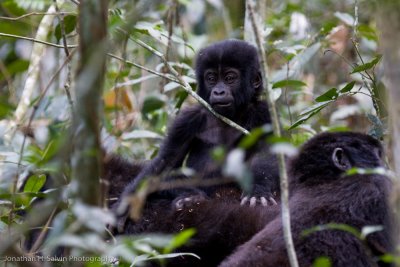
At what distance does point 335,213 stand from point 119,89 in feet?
13.1

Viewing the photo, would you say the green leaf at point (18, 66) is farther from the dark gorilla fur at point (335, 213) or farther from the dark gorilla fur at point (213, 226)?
the dark gorilla fur at point (335, 213)

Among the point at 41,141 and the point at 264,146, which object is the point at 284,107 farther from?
the point at 41,141

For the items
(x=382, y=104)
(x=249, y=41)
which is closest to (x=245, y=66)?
(x=249, y=41)

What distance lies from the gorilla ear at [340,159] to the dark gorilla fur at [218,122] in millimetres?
1343

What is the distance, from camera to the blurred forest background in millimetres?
2512

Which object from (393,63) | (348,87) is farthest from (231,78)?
(393,63)

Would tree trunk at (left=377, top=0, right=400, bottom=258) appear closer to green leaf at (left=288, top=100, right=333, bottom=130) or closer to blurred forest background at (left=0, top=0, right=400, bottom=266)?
blurred forest background at (left=0, top=0, right=400, bottom=266)

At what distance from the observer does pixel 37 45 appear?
6.96 m

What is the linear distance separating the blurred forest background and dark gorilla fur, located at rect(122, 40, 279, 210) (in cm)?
21

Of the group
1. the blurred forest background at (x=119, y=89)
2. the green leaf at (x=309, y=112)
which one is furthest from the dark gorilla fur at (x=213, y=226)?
the green leaf at (x=309, y=112)

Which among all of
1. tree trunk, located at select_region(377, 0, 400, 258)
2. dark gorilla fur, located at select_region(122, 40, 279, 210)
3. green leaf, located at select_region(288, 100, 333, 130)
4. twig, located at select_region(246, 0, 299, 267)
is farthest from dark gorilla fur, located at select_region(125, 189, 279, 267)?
tree trunk, located at select_region(377, 0, 400, 258)

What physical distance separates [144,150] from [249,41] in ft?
6.53

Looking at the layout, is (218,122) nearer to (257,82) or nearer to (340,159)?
(257,82)

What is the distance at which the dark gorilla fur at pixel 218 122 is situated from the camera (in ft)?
19.1
